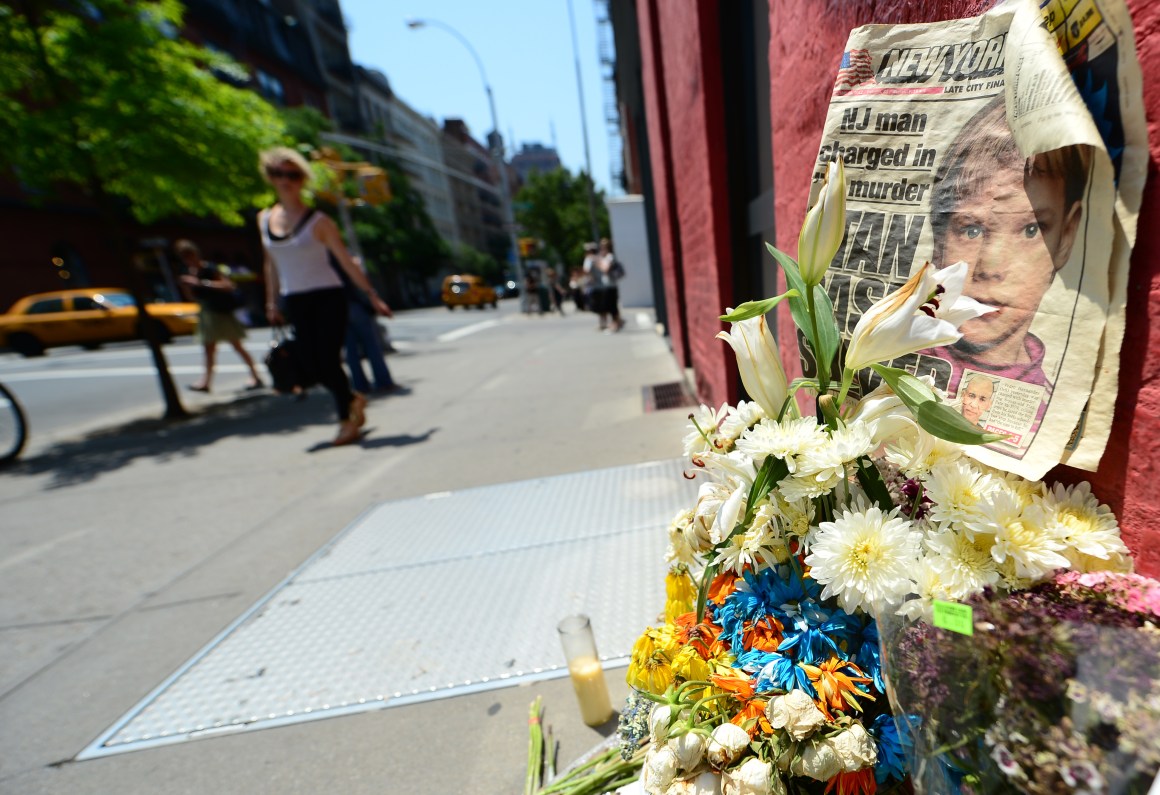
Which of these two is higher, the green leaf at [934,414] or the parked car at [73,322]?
the parked car at [73,322]

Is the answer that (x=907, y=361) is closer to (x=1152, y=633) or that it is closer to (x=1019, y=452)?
(x=1019, y=452)

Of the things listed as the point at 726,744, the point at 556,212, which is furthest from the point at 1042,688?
the point at 556,212

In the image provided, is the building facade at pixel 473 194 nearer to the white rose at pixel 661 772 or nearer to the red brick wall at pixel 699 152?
the red brick wall at pixel 699 152

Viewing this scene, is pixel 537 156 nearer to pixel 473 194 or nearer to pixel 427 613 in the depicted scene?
pixel 473 194

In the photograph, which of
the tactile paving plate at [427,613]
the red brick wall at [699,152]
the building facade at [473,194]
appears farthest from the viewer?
the building facade at [473,194]

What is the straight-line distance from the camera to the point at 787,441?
0.81 meters

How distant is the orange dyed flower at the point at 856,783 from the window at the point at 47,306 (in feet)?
74.7

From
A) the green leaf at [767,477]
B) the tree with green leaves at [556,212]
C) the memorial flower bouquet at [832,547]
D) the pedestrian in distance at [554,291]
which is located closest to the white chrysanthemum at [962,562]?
the memorial flower bouquet at [832,547]

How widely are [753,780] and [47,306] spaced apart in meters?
23.0

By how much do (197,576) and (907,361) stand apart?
3488mm

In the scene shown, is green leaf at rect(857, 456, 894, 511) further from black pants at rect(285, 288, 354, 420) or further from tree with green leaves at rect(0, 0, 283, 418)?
tree with green leaves at rect(0, 0, 283, 418)

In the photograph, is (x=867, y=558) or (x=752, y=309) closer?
(x=867, y=558)

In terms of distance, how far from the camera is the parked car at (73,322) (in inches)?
639

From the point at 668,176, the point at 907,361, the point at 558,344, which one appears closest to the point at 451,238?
the point at 558,344
